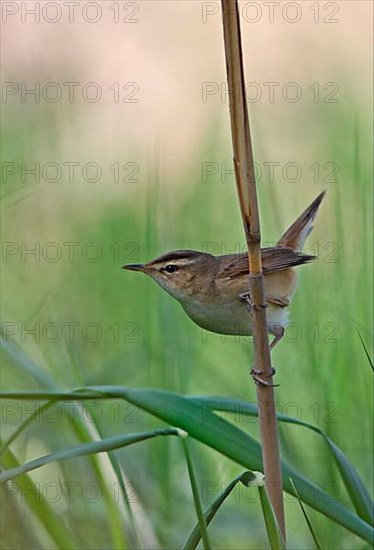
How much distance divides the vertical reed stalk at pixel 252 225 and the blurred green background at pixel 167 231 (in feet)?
1.31

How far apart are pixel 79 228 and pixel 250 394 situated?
2.92ft

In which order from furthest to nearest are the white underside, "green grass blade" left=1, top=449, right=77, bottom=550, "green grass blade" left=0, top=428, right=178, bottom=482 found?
1. the white underside
2. "green grass blade" left=1, top=449, right=77, bottom=550
3. "green grass blade" left=0, top=428, right=178, bottom=482

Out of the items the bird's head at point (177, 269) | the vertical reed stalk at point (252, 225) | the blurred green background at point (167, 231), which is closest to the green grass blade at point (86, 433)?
the blurred green background at point (167, 231)

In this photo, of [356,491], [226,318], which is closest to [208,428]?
[356,491]

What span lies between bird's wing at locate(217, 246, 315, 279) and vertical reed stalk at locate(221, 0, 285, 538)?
0.66m

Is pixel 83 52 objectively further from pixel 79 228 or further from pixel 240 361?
pixel 240 361

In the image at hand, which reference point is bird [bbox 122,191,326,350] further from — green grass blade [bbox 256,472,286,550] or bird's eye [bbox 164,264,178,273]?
green grass blade [bbox 256,472,286,550]

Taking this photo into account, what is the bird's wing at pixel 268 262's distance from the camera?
1.87 m

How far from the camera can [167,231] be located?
239 cm

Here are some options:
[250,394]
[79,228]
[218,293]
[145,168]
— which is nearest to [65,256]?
[79,228]

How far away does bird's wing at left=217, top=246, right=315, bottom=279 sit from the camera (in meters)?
1.87

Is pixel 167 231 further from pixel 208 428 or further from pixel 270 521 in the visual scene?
pixel 270 521

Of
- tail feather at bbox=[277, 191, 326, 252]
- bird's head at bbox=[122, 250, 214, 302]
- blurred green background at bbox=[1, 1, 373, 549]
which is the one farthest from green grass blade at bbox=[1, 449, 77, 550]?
tail feather at bbox=[277, 191, 326, 252]

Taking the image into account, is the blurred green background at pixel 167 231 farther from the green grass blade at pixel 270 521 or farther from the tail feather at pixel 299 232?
the green grass blade at pixel 270 521
